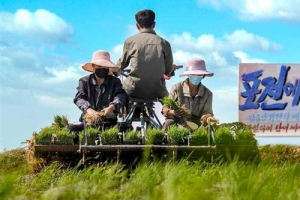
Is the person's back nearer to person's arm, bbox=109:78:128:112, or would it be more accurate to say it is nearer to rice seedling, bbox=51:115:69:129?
person's arm, bbox=109:78:128:112

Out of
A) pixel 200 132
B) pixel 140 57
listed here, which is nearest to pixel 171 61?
pixel 140 57

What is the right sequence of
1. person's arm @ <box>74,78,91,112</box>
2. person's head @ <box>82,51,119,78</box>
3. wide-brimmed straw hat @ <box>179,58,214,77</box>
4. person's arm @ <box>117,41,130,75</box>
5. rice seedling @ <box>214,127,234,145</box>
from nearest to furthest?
rice seedling @ <box>214,127,234,145</box> < person's arm @ <box>74,78,91,112</box> < person's head @ <box>82,51,119,78</box> < wide-brimmed straw hat @ <box>179,58,214,77</box> < person's arm @ <box>117,41,130,75</box>

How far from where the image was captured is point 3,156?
14.9 metres

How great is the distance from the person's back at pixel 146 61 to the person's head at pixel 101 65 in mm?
283

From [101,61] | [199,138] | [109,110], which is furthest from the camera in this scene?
[101,61]

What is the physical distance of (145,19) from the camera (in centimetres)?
975

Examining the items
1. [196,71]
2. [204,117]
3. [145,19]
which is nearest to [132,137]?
[204,117]

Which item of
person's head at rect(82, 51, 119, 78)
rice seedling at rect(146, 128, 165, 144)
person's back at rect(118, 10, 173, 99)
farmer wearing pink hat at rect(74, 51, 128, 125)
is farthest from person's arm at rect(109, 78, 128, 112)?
rice seedling at rect(146, 128, 165, 144)

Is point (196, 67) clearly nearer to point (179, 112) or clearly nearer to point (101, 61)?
point (179, 112)

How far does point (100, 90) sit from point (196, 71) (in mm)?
1282

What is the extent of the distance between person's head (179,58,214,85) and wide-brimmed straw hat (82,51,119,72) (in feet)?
3.07

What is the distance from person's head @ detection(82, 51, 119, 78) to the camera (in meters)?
9.41

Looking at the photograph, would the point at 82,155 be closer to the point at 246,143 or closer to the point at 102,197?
the point at 246,143

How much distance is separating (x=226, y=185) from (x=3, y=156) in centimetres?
1108
